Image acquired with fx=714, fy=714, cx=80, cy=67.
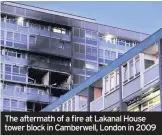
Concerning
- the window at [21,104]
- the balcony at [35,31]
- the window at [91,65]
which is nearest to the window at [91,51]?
the window at [91,65]

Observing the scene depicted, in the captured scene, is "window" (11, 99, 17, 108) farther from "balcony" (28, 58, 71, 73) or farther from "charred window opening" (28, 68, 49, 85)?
"balcony" (28, 58, 71, 73)

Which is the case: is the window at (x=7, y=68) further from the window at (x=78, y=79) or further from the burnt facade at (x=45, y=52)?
the window at (x=78, y=79)

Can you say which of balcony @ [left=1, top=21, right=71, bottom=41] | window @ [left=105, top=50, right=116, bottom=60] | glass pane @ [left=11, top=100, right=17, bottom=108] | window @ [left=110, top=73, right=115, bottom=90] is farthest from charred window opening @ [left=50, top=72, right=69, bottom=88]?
window @ [left=110, top=73, right=115, bottom=90]

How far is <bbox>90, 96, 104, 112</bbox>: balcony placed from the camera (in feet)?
160

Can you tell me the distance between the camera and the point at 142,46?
141ft

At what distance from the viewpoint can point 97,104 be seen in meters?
49.6

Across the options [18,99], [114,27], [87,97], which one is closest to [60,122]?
[87,97]

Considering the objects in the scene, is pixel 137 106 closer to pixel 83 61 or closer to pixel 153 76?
pixel 153 76

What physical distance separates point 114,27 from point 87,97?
40.5 metres
